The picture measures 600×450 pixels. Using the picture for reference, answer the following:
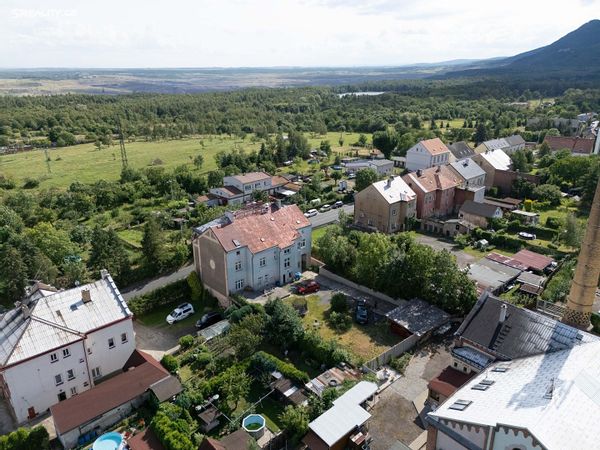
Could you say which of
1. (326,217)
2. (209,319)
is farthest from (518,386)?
(326,217)

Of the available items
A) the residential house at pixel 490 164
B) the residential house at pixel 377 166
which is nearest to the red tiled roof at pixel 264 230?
the residential house at pixel 490 164

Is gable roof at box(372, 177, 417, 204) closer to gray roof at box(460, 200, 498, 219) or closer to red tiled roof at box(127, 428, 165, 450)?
gray roof at box(460, 200, 498, 219)

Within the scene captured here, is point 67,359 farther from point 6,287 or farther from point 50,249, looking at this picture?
point 50,249

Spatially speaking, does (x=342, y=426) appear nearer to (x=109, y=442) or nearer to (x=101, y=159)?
(x=109, y=442)

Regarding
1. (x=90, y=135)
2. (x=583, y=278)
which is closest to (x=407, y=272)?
(x=583, y=278)

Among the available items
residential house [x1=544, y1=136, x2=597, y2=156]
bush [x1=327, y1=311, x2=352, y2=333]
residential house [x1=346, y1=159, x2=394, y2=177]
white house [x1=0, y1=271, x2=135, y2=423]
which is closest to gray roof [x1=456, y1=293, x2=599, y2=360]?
bush [x1=327, y1=311, x2=352, y2=333]

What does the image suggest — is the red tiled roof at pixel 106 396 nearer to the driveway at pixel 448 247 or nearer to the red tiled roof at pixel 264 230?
the red tiled roof at pixel 264 230
